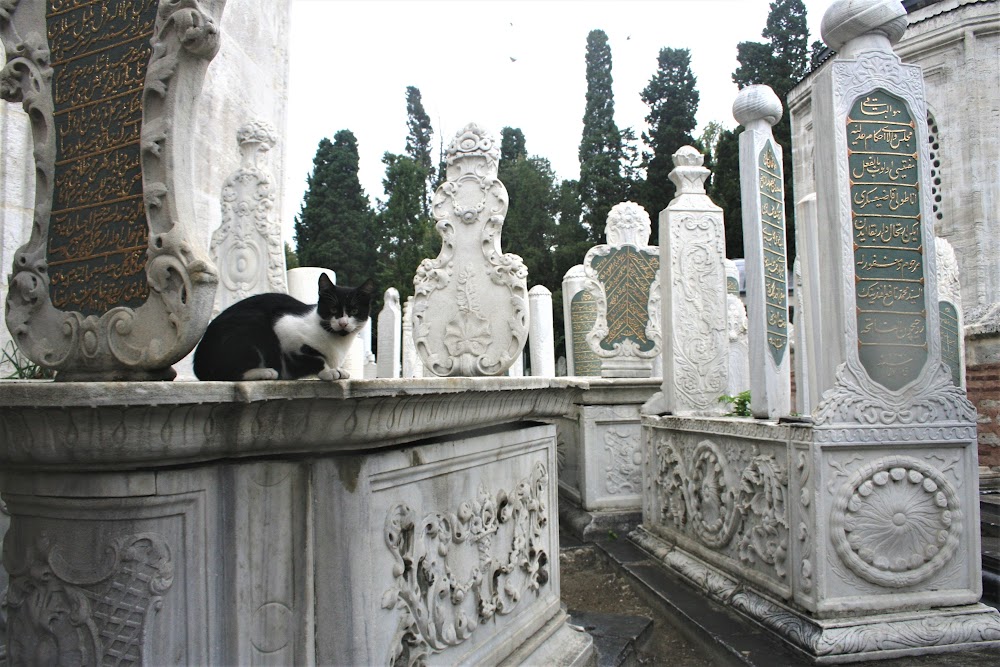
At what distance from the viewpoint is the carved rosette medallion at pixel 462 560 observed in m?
1.96

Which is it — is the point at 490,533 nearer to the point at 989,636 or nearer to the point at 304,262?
the point at 989,636

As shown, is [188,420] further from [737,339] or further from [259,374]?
[737,339]

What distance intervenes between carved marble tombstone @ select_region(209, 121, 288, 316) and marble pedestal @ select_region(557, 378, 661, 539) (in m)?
3.20

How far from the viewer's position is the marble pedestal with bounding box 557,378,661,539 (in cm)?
672

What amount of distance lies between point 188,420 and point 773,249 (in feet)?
15.3

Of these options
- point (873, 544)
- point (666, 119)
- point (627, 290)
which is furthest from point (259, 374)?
point (666, 119)

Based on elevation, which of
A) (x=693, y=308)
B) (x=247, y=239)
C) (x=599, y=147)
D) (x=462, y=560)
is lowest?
(x=462, y=560)

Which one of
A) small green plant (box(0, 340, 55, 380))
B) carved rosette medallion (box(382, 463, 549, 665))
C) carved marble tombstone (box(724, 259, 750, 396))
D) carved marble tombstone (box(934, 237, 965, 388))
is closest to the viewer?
carved rosette medallion (box(382, 463, 549, 665))

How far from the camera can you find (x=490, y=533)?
253 cm

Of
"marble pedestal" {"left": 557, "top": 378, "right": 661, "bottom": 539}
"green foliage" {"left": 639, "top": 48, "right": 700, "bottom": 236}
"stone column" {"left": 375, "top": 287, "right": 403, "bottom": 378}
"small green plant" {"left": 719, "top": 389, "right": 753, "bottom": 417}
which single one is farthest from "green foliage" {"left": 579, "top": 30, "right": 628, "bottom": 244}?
"small green plant" {"left": 719, "top": 389, "right": 753, "bottom": 417}

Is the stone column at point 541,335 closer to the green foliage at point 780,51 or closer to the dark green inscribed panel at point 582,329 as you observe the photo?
the dark green inscribed panel at point 582,329

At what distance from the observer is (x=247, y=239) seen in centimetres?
585

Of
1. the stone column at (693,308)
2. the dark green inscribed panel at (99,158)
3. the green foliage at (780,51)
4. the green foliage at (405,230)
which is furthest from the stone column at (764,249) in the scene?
the green foliage at (780,51)

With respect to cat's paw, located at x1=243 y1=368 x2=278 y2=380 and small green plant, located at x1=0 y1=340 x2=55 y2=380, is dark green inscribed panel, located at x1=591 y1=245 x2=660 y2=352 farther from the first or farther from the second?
cat's paw, located at x1=243 y1=368 x2=278 y2=380
